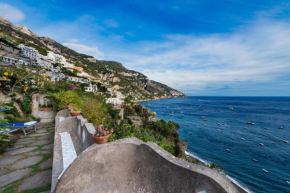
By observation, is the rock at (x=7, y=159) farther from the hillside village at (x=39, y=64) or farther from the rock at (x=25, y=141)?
the hillside village at (x=39, y=64)

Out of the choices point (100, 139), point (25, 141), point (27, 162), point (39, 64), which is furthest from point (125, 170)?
point (39, 64)

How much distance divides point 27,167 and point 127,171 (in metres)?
3.07

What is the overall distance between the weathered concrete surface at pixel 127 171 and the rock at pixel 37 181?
1.47 meters

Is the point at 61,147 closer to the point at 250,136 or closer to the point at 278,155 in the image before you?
the point at 278,155

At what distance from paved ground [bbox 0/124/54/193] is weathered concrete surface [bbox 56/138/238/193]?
4.07 feet

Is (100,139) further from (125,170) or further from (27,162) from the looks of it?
(27,162)

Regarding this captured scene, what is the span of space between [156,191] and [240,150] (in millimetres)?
25512

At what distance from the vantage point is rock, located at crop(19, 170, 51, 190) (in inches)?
111

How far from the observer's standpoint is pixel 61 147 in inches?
150

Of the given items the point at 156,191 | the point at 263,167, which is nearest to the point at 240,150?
the point at 263,167

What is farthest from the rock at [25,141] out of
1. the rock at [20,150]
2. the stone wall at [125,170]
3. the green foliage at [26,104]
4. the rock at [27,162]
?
the stone wall at [125,170]

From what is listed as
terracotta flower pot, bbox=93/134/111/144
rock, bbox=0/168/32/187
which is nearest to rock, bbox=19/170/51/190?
rock, bbox=0/168/32/187

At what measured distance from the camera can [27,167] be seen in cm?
Result: 349

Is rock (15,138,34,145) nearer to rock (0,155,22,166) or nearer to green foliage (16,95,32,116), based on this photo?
rock (0,155,22,166)
